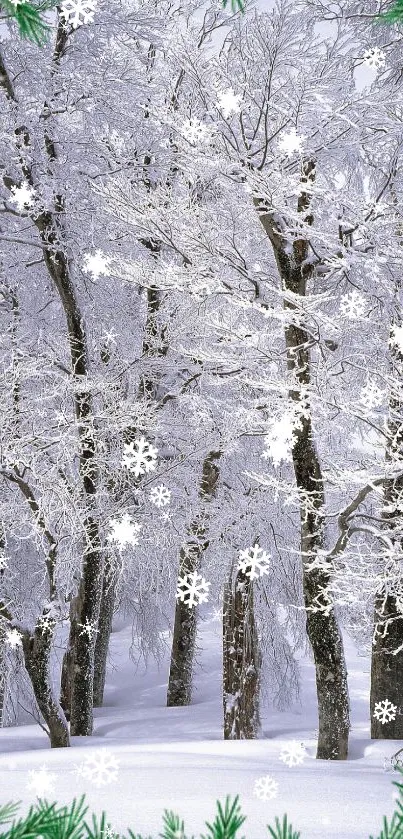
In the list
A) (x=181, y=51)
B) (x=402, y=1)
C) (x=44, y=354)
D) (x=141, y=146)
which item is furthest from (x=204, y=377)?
(x=402, y=1)

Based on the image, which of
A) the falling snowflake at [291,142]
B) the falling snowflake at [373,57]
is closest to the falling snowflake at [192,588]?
the falling snowflake at [291,142]

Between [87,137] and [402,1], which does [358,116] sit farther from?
[402,1]

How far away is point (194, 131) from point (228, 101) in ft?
1.16

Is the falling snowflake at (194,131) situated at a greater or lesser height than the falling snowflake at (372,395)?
greater

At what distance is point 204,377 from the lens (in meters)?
10.5

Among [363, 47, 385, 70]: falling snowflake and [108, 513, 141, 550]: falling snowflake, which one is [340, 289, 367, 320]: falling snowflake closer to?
[363, 47, 385, 70]: falling snowflake

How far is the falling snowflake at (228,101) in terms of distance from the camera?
6095 millimetres

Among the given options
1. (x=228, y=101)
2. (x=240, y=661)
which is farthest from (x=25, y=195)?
(x=240, y=661)

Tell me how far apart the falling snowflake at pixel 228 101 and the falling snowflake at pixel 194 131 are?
0.21m

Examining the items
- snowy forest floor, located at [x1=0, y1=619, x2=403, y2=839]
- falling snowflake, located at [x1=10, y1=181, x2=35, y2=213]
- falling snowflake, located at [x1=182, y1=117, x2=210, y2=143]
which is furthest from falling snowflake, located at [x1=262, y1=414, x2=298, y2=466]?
falling snowflake, located at [x1=10, y1=181, x2=35, y2=213]

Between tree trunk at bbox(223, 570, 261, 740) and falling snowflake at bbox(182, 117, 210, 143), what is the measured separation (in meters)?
5.75

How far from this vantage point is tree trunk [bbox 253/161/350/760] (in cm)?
688

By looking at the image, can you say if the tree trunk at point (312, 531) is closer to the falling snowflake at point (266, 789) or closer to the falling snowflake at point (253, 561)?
the falling snowflake at point (253, 561)

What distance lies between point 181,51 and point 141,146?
9.03ft
